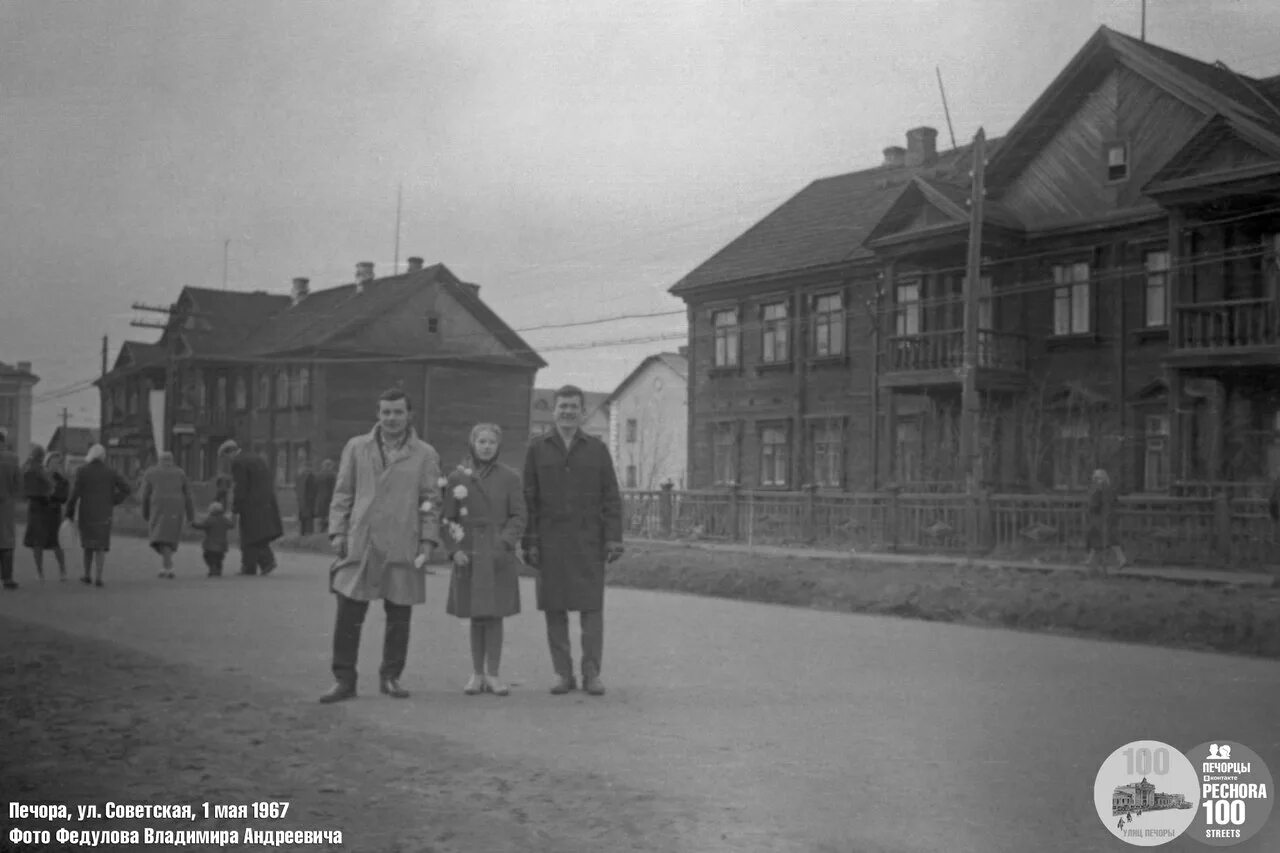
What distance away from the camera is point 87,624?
947 centimetres

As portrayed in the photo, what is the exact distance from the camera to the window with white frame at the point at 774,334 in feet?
96.3

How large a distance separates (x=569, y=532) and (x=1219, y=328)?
19.1ft

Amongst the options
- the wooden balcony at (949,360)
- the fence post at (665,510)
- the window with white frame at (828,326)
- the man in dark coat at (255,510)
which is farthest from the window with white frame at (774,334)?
the man in dark coat at (255,510)

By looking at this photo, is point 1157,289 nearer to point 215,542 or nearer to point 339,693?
point 339,693

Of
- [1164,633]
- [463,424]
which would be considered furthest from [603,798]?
[1164,633]

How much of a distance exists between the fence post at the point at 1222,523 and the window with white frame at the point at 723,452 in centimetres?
1699

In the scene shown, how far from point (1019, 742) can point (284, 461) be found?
6.03 m

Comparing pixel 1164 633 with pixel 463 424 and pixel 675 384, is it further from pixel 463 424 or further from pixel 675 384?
pixel 675 384

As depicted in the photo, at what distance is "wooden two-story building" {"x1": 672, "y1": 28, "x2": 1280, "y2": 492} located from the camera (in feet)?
26.6

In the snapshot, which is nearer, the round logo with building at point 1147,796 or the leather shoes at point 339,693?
the round logo with building at point 1147,796

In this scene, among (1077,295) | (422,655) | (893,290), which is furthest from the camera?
(893,290)

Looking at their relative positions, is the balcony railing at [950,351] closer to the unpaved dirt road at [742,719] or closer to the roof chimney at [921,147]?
the unpaved dirt road at [742,719]

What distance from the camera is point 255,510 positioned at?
14.3 meters

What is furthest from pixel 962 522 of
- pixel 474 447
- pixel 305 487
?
pixel 474 447
